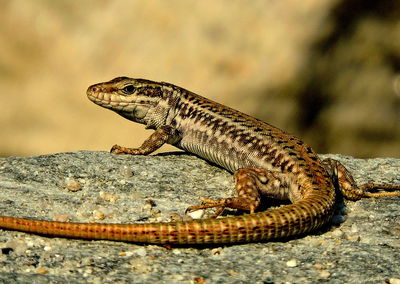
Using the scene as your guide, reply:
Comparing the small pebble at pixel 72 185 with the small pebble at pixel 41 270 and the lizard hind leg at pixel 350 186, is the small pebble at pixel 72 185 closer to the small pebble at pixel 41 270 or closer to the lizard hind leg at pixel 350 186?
the small pebble at pixel 41 270

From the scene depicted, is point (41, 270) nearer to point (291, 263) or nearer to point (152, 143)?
point (291, 263)

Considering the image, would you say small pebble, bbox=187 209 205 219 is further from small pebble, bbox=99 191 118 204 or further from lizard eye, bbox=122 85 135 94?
lizard eye, bbox=122 85 135 94

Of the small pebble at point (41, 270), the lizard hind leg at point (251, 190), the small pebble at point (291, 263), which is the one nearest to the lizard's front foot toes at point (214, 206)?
the lizard hind leg at point (251, 190)

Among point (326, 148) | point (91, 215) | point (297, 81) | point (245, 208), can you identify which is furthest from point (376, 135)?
point (91, 215)

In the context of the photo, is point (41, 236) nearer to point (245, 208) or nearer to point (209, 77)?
point (245, 208)

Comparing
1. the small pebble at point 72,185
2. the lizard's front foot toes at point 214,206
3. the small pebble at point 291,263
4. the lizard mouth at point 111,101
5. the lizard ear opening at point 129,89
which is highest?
the lizard ear opening at point 129,89
